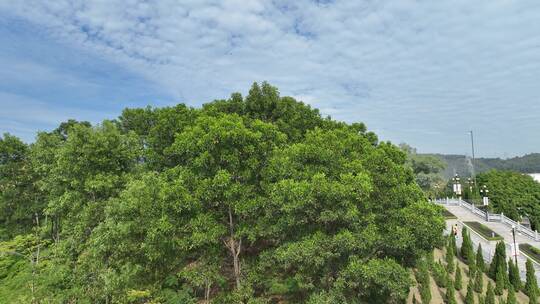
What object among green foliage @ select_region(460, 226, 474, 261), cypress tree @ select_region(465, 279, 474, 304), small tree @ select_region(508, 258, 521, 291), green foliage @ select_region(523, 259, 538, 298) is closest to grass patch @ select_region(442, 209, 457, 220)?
green foliage @ select_region(460, 226, 474, 261)

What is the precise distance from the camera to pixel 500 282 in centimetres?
1925

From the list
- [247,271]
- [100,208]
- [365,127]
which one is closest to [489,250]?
[365,127]

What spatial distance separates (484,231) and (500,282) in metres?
13.4

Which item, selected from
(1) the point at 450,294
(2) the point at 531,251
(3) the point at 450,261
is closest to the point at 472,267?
(3) the point at 450,261

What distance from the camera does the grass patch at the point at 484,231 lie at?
28.3m

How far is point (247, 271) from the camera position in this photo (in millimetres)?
13695

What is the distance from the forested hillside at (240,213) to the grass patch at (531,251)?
625 inches

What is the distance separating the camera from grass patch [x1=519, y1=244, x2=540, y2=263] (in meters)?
24.2

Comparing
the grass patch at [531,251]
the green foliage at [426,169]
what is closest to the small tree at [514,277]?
the grass patch at [531,251]

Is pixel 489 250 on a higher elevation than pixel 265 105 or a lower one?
lower

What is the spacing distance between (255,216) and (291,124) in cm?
584

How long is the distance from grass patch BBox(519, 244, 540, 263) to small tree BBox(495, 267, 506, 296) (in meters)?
6.19

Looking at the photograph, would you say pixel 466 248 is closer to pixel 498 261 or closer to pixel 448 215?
pixel 498 261

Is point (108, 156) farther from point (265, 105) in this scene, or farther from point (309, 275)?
point (309, 275)
